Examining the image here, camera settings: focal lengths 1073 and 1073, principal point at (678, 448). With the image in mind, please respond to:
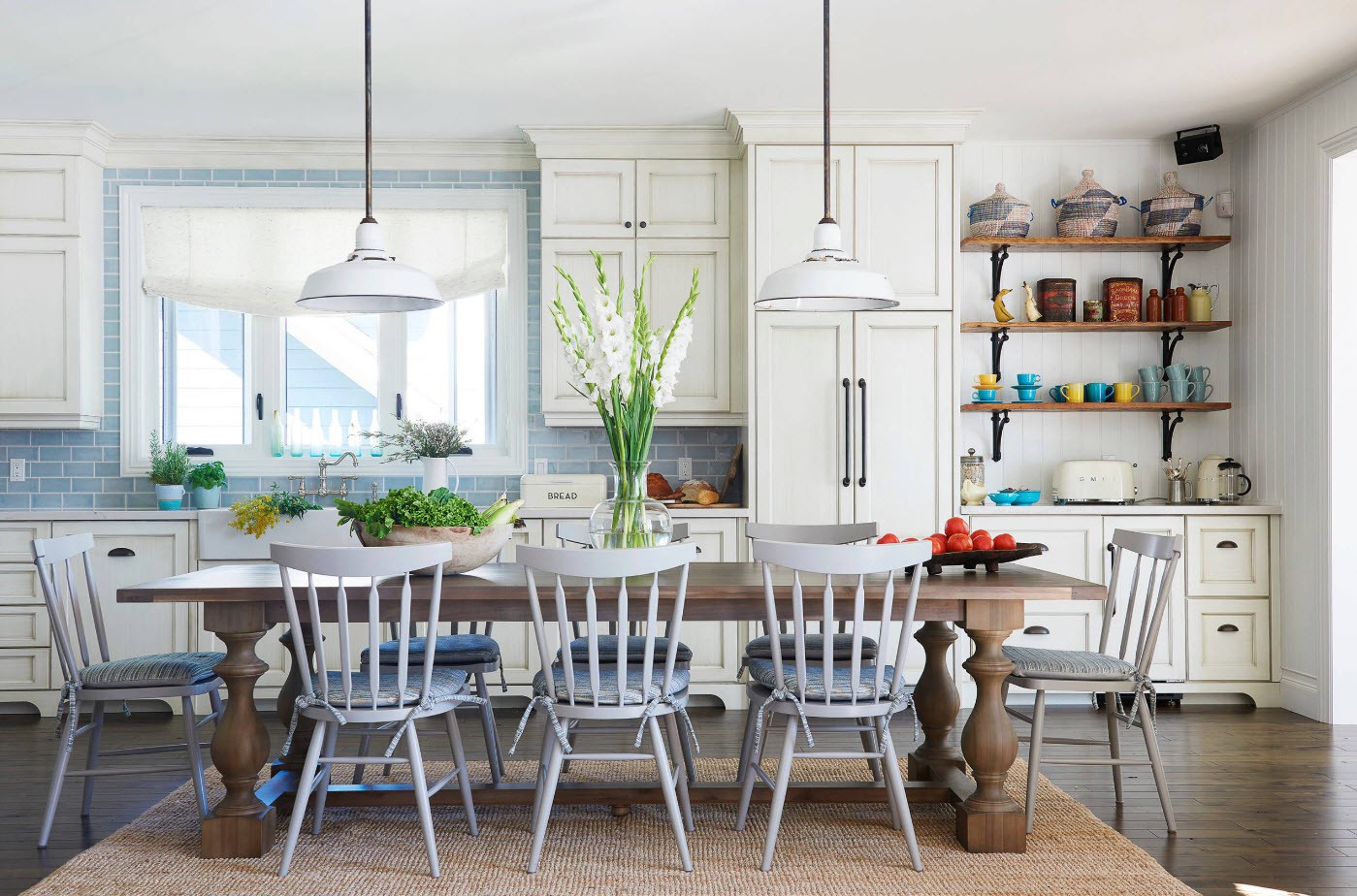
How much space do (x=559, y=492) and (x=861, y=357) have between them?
148cm

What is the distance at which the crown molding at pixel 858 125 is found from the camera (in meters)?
4.77

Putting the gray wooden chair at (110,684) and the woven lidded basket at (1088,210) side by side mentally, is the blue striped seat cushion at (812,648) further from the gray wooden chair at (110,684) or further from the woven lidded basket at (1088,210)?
the woven lidded basket at (1088,210)

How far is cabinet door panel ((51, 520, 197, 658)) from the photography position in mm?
4680

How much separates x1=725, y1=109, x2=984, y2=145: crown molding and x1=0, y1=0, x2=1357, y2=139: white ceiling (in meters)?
0.05

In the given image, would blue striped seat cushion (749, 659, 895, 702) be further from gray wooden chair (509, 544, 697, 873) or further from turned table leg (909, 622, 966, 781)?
Result: turned table leg (909, 622, 966, 781)

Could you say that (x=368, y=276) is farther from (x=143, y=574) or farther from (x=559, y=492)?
(x=143, y=574)

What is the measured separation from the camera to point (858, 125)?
15.8 feet

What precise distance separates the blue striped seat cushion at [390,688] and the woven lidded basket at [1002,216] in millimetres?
3364

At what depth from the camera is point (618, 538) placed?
3129 millimetres

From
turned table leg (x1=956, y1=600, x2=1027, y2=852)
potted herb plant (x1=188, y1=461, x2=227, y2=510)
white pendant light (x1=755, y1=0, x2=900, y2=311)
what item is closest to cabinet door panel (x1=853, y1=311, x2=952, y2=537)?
white pendant light (x1=755, y1=0, x2=900, y2=311)

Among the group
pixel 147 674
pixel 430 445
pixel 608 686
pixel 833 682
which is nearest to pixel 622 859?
pixel 608 686

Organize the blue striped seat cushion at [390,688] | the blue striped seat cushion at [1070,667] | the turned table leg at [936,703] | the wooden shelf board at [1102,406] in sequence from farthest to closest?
the wooden shelf board at [1102,406] < the turned table leg at [936,703] < the blue striped seat cushion at [1070,667] < the blue striped seat cushion at [390,688]

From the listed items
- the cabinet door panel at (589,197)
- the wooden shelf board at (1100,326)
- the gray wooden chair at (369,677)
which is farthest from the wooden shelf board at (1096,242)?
the gray wooden chair at (369,677)

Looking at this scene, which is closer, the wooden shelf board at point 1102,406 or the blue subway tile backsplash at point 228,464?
the wooden shelf board at point 1102,406
